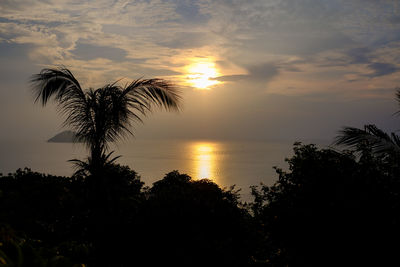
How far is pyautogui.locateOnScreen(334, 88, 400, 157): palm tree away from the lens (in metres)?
10.2

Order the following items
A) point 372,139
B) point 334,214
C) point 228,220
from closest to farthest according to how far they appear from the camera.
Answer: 1. point 228,220
2. point 334,214
3. point 372,139

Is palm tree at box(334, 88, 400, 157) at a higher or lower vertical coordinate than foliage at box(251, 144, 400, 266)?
higher

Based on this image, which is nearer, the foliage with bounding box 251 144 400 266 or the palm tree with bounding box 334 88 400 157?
the foliage with bounding box 251 144 400 266

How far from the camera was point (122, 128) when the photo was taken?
887 cm

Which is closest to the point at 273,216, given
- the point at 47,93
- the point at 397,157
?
the point at 397,157

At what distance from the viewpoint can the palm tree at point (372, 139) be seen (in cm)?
Answer: 1016

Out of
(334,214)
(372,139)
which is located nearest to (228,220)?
(334,214)

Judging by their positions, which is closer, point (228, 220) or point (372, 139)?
point (228, 220)

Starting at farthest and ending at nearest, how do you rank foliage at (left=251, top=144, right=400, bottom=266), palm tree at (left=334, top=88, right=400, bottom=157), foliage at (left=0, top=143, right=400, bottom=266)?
1. palm tree at (left=334, top=88, right=400, bottom=157)
2. foliage at (left=251, top=144, right=400, bottom=266)
3. foliage at (left=0, top=143, right=400, bottom=266)

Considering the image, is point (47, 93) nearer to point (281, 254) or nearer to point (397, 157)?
point (281, 254)

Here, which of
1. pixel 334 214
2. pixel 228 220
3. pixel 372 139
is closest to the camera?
pixel 228 220

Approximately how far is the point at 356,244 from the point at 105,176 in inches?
240

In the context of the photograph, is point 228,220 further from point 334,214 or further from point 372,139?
point 372,139

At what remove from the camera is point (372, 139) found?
1057 cm
